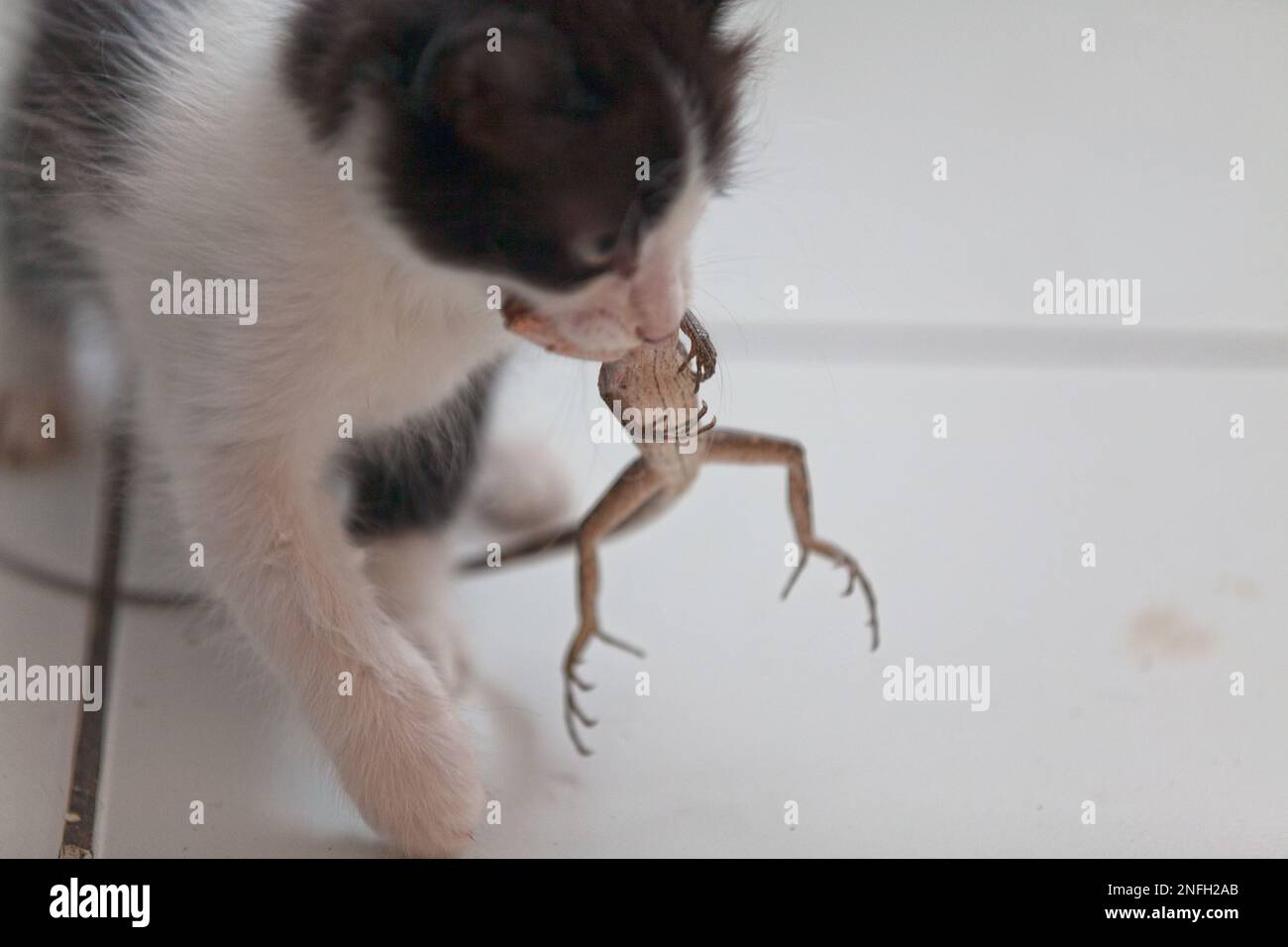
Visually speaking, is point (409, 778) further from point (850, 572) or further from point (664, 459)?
point (850, 572)

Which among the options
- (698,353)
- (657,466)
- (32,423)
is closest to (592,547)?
(657,466)

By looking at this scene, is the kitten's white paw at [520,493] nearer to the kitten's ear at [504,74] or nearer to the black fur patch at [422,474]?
the black fur patch at [422,474]

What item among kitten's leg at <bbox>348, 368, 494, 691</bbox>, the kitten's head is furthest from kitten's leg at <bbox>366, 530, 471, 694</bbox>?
the kitten's head

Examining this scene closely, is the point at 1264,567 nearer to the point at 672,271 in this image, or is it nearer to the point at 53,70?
the point at 672,271

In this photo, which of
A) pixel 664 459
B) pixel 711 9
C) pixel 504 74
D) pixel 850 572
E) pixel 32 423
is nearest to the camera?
pixel 504 74
